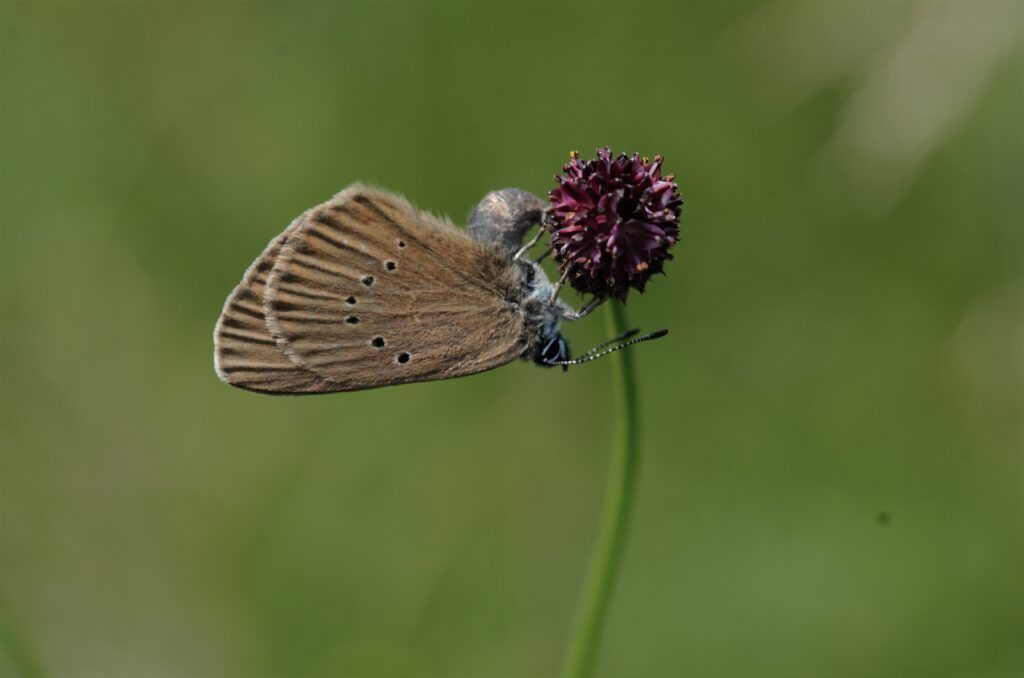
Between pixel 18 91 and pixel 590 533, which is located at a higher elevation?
pixel 18 91

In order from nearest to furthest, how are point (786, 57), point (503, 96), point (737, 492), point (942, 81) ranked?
point (942, 81), point (786, 57), point (737, 492), point (503, 96)

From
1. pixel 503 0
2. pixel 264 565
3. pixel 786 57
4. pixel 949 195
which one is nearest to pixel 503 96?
pixel 503 0

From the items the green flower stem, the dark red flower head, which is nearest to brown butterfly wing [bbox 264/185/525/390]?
→ the dark red flower head

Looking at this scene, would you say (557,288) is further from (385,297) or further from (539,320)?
(385,297)

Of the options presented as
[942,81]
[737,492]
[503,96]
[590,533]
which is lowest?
[590,533]

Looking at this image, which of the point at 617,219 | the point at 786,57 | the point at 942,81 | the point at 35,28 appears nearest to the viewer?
the point at 617,219

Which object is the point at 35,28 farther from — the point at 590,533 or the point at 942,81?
the point at 942,81

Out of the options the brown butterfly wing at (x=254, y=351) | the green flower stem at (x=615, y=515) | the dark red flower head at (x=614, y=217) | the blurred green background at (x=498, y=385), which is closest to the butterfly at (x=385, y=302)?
the brown butterfly wing at (x=254, y=351)
